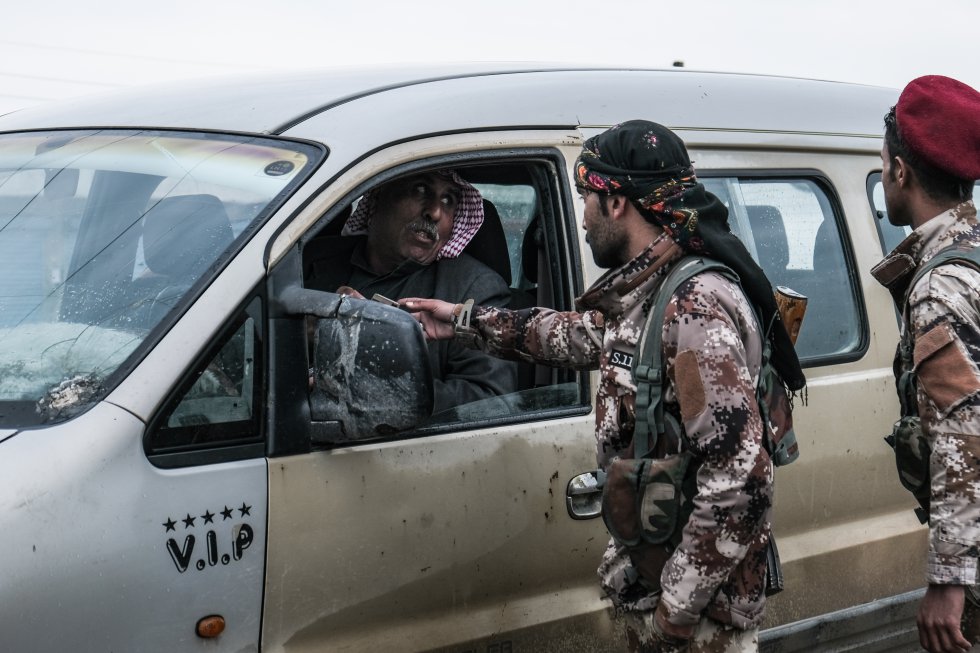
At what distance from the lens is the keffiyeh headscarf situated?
2404 mm

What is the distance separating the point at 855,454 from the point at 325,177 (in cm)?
179

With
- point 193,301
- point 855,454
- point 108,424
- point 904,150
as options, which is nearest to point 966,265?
point 904,150

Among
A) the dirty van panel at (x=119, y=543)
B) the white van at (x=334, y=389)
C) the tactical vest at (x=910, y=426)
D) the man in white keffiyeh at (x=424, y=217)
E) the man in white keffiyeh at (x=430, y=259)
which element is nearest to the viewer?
the dirty van panel at (x=119, y=543)

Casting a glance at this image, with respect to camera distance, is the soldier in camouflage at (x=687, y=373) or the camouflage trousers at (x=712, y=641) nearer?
the soldier in camouflage at (x=687, y=373)

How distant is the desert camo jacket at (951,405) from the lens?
7.84 ft

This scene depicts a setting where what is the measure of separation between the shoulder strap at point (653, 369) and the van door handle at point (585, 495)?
451 mm

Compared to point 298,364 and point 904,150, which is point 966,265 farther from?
point 298,364

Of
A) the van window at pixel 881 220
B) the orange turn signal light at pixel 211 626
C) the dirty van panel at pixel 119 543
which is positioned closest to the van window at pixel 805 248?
the van window at pixel 881 220

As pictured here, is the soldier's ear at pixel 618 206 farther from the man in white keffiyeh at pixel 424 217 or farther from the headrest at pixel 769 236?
the headrest at pixel 769 236

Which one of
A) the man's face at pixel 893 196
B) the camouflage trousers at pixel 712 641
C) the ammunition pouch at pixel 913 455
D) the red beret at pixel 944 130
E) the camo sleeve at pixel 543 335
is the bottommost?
the camouflage trousers at pixel 712 641

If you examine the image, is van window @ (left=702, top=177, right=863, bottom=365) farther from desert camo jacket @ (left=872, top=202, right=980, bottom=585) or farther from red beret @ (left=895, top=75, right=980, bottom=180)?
desert camo jacket @ (left=872, top=202, right=980, bottom=585)

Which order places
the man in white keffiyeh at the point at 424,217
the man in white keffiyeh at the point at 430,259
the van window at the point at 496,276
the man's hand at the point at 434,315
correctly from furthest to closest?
the man in white keffiyeh at the point at 424,217, the man in white keffiyeh at the point at 430,259, the man's hand at the point at 434,315, the van window at the point at 496,276

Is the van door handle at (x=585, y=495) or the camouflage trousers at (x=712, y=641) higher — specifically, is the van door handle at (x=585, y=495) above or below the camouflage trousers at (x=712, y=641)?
above

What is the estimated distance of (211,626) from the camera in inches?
89.0
